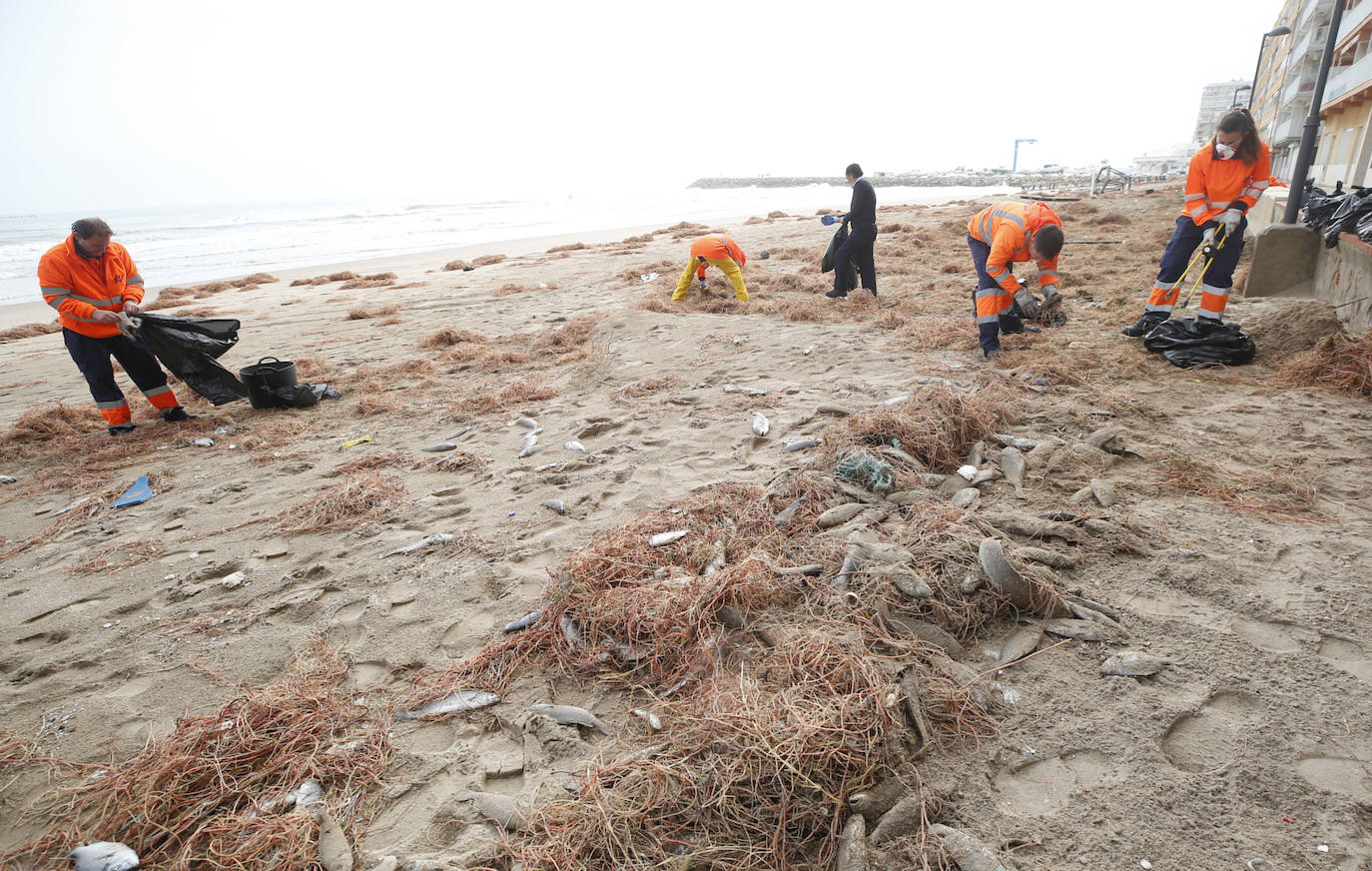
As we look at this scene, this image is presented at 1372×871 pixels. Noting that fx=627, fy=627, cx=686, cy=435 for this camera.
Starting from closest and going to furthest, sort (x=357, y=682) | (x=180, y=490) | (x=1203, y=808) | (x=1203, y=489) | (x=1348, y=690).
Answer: (x=1203, y=808) < (x=1348, y=690) < (x=357, y=682) < (x=1203, y=489) < (x=180, y=490)

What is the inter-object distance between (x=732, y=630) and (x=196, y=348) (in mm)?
6569

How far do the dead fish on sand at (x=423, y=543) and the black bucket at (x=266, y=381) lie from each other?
4.02 metres

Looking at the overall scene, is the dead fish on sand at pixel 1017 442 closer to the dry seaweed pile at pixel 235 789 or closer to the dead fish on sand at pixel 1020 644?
the dead fish on sand at pixel 1020 644

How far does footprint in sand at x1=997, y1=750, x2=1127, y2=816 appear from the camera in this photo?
6.54 feet

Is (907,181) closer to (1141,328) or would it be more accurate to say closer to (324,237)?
(324,237)

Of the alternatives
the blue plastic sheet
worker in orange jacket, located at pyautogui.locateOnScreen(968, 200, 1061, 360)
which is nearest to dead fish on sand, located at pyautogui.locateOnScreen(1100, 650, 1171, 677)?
worker in orange jacket, located at pyautogui.locateOnScreen(968, 200, 1061, 360)

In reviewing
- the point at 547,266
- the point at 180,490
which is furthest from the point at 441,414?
the point at 547,266

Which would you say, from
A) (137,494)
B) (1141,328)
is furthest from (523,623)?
(1141,328)

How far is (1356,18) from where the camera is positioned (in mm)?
23969

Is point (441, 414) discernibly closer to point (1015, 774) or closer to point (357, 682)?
point (357, 682)

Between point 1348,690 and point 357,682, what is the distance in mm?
3905

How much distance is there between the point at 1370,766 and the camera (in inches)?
78.5

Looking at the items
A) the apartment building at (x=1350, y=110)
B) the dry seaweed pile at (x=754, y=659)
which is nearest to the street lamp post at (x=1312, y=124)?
the dry seaweed pile at (x=754, y=659)

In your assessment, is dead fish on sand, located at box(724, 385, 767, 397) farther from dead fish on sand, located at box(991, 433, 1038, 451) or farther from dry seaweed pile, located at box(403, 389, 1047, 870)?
dead fish on sand, located at box(991, 433, 1038, 451)
